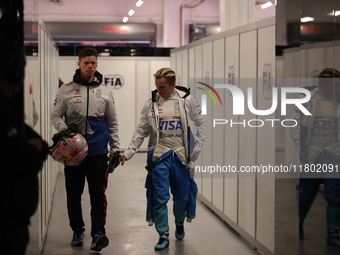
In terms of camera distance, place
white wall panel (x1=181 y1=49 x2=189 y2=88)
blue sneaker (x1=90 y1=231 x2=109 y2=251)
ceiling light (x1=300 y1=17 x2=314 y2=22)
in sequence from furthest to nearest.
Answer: white wall panel (x1=181 y1=49 x2=189 y2=88)
blue sneaker (x1=90 y1=231 x2=109 y2=251)
ceiling light (x1=300 y1=17 x2=314 y2=22)

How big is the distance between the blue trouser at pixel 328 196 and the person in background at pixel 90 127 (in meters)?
1.73

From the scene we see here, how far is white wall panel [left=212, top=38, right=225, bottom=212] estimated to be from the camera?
4.99 metres

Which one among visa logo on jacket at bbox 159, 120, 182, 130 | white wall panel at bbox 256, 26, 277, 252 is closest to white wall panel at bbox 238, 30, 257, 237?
white wall panel at bbox 256, 26, 277, 252

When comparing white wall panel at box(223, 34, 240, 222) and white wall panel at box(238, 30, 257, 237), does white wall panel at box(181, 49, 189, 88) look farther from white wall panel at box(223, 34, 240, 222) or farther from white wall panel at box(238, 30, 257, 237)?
white wall panel at box(238, 30, 257, 237)

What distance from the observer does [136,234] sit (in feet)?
14.8

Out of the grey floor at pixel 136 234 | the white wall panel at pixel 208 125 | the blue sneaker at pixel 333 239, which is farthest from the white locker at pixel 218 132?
the blue sneaker at pixel 333 239

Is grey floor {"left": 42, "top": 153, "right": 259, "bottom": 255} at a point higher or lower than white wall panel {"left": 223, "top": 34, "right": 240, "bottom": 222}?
lower

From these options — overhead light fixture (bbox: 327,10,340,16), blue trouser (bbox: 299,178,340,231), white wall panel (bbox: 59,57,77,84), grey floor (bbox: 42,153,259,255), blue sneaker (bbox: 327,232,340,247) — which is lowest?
grey floor (bbox: 42,153,259,255)

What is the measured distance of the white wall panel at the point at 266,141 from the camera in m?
3.65

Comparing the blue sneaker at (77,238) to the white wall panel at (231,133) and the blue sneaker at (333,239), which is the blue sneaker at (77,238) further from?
the blue sneaker at (333,239)

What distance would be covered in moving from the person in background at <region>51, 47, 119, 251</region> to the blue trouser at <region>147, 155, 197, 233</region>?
0.47 meters

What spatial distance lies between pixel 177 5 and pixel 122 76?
4340 mm

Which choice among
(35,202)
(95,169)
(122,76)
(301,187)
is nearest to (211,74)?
(95,169)

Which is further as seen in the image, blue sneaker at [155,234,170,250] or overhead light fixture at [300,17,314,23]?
blue sneaker at [155,234,170,250]
